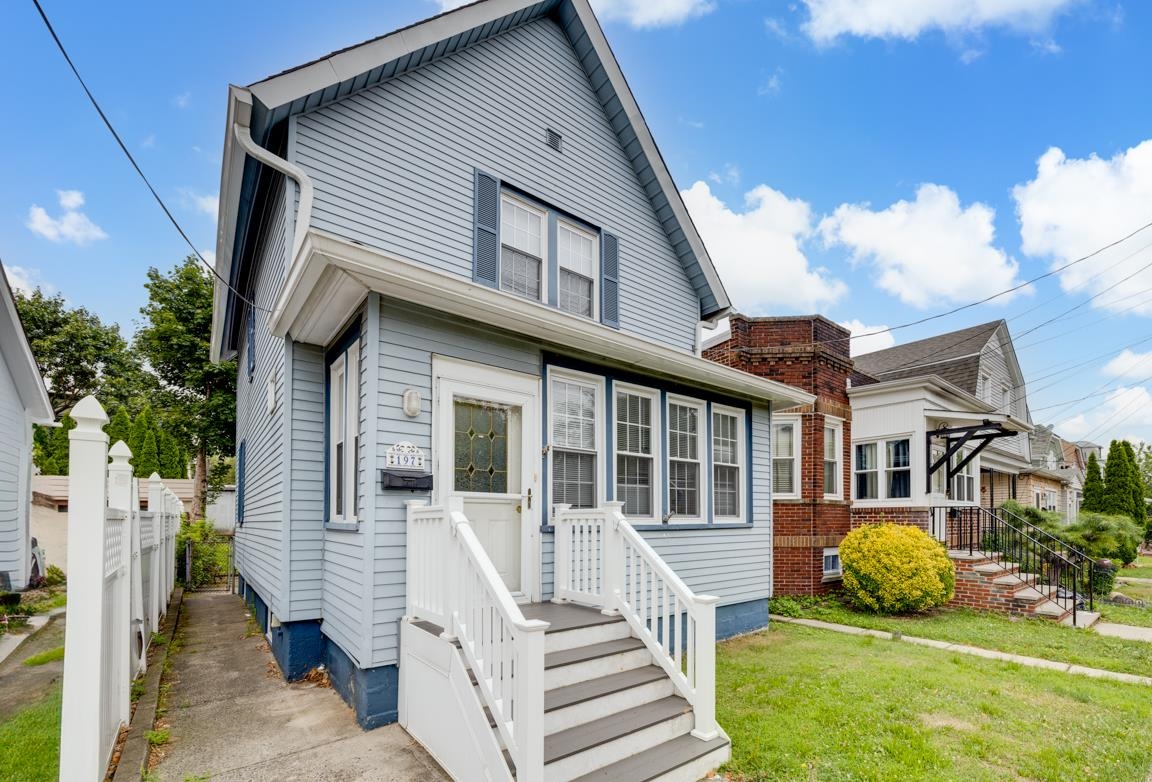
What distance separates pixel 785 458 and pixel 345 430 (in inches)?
325

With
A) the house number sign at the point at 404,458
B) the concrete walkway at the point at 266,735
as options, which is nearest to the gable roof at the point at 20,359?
the concrete walkway at the point at 266,735

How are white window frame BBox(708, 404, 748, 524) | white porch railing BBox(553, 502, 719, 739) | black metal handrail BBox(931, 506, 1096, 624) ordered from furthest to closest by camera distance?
black metal handrail BBox(931, 506, 1096, 624)
white window frame BBox(708, 404, 748, 524)
white porch railing BBox(553, 502, 719, 739)

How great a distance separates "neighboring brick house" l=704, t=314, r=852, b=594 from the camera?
10633mm

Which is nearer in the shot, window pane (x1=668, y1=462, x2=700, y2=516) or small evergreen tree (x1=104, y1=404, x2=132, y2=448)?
window pane (x1=668, y1=462, x2=700, y2=516)

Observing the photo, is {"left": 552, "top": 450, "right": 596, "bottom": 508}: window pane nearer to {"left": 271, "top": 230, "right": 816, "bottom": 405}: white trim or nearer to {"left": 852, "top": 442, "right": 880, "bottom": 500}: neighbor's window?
{"left": 271, "top": 230, "right": 816, "bottom": 405}: white trim

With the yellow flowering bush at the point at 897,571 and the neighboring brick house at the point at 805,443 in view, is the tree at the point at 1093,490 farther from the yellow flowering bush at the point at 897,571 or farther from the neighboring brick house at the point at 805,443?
the yellow flowering bush at the point at 897,571

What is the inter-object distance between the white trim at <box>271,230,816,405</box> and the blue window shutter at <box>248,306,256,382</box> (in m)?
3.70

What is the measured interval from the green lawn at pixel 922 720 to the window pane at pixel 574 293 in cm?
454

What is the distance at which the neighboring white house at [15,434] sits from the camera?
949 centimetres

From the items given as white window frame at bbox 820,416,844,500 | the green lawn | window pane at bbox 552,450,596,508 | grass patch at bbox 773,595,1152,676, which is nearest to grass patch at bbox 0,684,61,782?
window pane at bbox 552,450,596,508

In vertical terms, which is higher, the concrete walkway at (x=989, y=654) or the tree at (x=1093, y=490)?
the tree at (x=1093, y=490)

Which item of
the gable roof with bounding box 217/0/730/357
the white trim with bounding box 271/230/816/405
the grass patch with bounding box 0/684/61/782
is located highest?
the gable roof with bounding box 217/0/730/357

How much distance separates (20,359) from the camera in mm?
10164

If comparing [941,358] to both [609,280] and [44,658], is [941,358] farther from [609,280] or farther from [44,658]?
[44,658]
